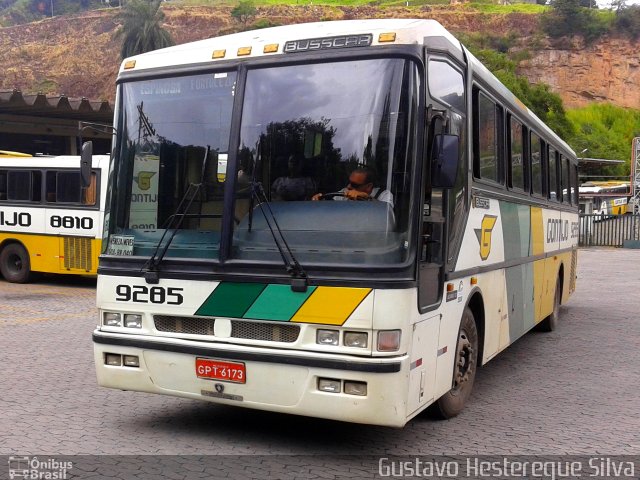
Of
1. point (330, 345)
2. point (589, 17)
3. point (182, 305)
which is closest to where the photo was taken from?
point (330, 345)

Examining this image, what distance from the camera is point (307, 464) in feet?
17.7

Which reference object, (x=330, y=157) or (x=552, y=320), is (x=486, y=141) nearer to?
(x=330, y=157)

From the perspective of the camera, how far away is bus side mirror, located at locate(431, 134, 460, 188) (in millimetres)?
5410

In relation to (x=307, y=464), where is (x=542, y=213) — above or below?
above

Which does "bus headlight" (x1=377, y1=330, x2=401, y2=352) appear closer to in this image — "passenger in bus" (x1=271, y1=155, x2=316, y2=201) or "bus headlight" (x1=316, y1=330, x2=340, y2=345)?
"bus headlight" (x1=316, y1=330, x2=340, y2=345)

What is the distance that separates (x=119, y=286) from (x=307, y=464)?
192 centimetres

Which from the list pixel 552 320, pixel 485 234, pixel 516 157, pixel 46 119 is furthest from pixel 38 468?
pixel 46 119

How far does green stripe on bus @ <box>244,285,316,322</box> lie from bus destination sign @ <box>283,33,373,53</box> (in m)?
1.69

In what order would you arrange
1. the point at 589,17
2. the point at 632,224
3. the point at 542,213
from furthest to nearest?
the point at 589,17, the point at 632,224, the point at 542,213

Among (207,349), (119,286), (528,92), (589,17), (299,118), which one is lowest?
(207,349)

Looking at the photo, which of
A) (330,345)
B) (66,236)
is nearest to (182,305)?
(330,345)

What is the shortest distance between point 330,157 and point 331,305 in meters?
1.02

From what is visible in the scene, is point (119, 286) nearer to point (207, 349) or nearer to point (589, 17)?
point (207, 349)

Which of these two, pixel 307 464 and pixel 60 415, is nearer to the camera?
pixel 307 464
